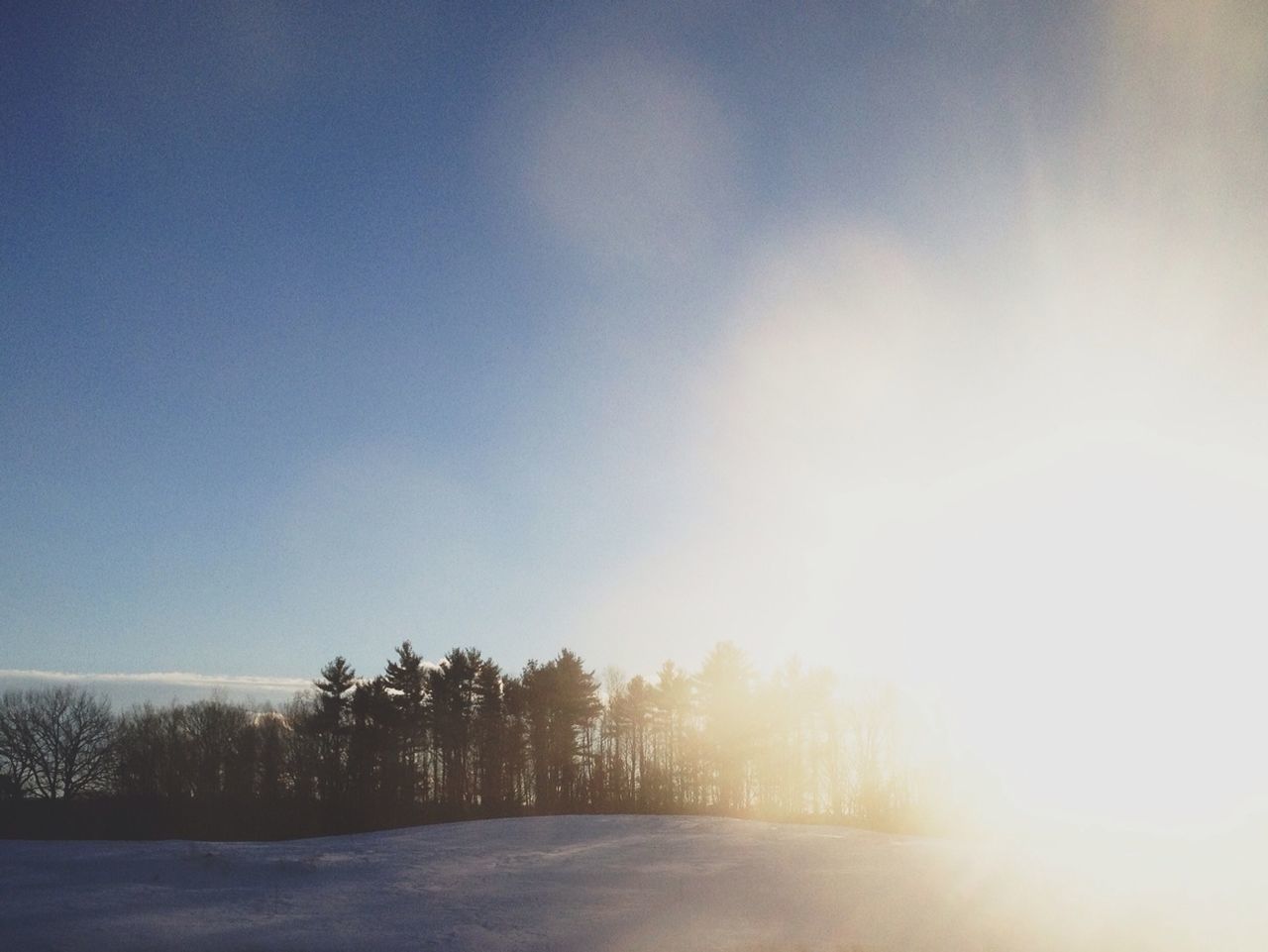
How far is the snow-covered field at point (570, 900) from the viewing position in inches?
425

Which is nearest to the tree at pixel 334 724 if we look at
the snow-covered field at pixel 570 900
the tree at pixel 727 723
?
the tree at pixel 727 723

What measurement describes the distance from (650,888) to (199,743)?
7410 centimetres

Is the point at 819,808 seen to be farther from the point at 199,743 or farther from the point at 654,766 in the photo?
the point at 199,743

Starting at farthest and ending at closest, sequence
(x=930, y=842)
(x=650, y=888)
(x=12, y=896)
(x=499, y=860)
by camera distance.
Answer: (x=930, y=842)
(x=499, y=860)
(x=650, y=888)
(x=12, y=896)

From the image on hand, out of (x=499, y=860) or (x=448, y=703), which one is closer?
(x=499, y=860)

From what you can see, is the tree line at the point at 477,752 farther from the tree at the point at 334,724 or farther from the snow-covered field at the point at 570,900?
the snow-covered field at the point at 570,900

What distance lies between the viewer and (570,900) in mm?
12984

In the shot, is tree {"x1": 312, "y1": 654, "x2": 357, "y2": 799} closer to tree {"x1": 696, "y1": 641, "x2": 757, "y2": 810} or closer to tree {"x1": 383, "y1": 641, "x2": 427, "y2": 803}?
tree {"x1": 383, "y1": 641, "x2": 427, "y2": 803}

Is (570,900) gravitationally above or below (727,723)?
above

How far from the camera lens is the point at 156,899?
40.9 ft

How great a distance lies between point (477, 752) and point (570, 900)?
194 ft

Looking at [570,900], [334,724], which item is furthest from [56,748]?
[570,900]

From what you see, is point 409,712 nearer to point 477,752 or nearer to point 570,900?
point 477,752

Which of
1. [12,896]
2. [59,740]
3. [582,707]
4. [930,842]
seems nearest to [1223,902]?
[930,842]
